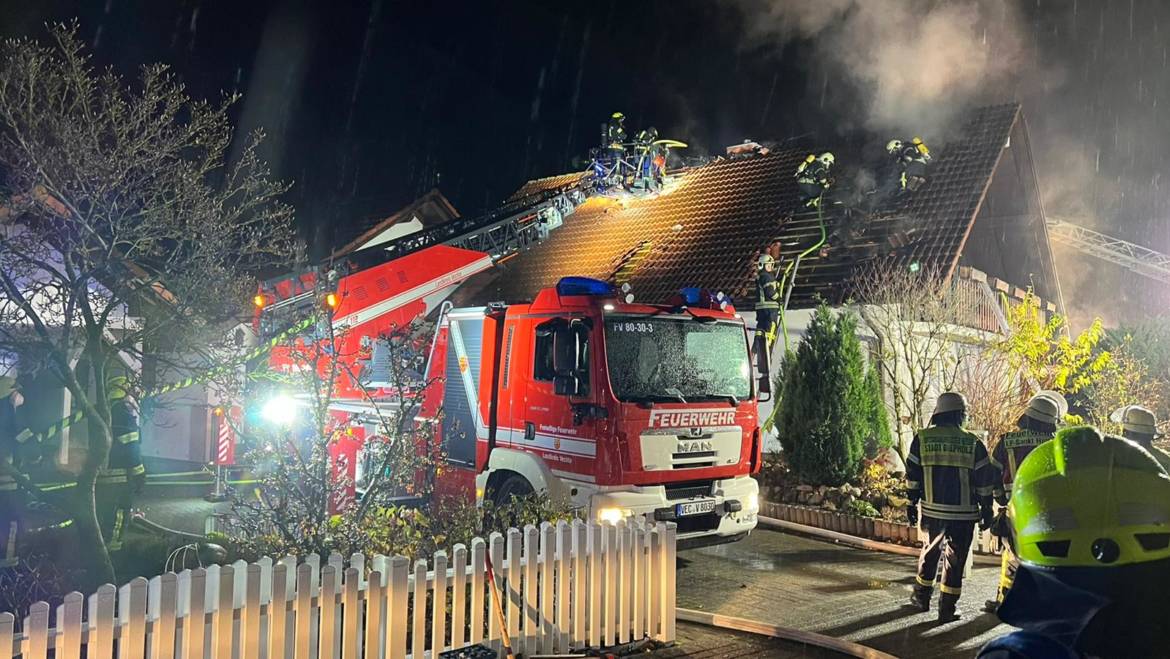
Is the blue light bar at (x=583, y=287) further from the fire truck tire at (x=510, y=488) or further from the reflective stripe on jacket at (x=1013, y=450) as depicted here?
the reflective stripe on jacket at (x=1013, y=450)

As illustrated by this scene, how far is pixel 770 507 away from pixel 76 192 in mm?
8397

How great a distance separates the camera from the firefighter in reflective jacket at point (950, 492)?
247 inches

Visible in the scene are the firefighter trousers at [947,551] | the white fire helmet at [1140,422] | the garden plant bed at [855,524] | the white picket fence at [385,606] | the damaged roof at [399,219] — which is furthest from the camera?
the damaged roof at [399,219]

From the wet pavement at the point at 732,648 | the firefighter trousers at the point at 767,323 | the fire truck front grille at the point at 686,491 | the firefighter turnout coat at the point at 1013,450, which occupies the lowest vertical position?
the wet pavement at the point at 732,648

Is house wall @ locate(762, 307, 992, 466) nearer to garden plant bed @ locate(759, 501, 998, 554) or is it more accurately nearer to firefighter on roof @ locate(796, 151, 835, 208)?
garden plant bed @ locate(759, 501, 998, 554)

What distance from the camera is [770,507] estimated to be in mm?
10305

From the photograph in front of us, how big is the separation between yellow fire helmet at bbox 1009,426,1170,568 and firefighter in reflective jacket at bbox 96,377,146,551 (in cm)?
809

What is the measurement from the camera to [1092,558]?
1568mm

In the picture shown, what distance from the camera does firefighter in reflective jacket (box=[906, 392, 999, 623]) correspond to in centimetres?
627

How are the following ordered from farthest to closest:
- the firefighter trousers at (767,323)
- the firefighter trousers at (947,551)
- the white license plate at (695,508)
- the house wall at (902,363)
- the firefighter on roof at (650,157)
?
the firefighter on roof at (650,157), the house wall at (902,363), the firefighter trousers at (767,323), the white license plate at (695,508), the firefighter trousers at (947,551)

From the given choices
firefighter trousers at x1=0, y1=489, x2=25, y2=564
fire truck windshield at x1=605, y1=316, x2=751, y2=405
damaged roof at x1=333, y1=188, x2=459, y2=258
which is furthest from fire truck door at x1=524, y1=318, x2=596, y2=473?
damaged roof at x1=333, y1=188, x2=459, y2=258

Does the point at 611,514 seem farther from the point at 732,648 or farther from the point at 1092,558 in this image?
the point at 1092,558

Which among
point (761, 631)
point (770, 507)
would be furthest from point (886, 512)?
point (761, 631)

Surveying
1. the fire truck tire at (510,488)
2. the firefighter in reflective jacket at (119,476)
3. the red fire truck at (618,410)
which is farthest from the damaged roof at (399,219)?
the fire truck tire at (510,488)
